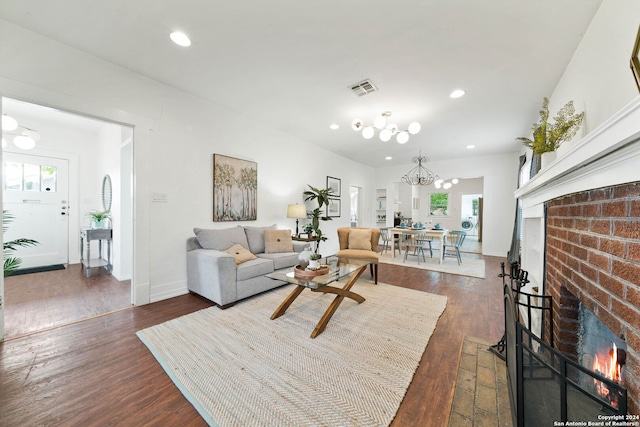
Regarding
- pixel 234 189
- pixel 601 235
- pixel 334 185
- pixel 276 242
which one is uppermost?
pixel 334 185

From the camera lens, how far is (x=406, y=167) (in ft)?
24.5

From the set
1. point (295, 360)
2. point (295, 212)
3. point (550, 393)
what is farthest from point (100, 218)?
point (550, 393)

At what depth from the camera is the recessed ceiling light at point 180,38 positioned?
2057 millimetres

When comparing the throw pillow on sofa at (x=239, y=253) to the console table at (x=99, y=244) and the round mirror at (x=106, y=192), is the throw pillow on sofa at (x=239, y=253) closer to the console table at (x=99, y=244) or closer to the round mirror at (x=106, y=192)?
the console table at (x=99, y=244)

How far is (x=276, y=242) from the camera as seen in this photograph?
368cm

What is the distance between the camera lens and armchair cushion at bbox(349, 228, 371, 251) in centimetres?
409

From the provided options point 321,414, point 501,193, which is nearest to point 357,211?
point 501,193

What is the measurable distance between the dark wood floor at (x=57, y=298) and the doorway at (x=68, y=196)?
1 cm

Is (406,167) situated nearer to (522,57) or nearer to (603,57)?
(522,57)

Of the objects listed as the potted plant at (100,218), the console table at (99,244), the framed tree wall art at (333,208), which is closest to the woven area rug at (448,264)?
the framed tree wall art at (333,208)

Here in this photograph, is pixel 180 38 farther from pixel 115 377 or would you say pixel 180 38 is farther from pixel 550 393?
pixel 550 393

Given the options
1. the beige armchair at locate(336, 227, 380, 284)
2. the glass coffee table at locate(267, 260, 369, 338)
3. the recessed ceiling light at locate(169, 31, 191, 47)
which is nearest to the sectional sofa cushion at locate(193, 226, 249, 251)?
the glass coffee table at locate(267, 260, 369, 338)

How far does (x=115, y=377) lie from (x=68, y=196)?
16.2 feet

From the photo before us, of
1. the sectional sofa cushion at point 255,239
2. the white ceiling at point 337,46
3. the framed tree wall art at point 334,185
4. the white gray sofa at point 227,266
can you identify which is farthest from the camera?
the framed tree wall art at point 334,185
